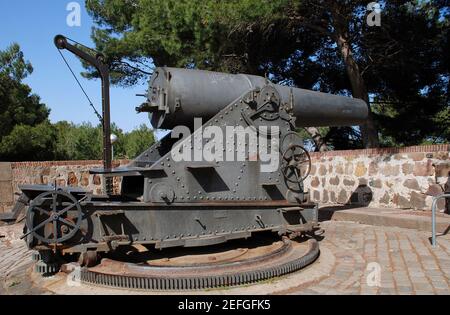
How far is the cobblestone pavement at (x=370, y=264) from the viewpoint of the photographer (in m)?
3.99

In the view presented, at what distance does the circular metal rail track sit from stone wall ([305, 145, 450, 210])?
185 inches

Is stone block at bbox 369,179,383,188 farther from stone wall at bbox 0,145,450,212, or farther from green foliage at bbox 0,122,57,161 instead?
green foliage at bbox 0,122,57,161

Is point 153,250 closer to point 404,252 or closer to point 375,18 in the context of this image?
point 404,252

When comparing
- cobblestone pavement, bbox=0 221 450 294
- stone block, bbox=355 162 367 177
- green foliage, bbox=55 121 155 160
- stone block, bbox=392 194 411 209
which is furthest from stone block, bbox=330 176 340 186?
green foliage, bbox=55 121 155 160

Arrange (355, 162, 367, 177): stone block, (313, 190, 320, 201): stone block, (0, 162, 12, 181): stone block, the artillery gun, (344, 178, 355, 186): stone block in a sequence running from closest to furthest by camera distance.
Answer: the artillery gun < (0, 162, 12, 181): stone block < (355, 162, 367, 177): stone block < (344, 178, 355, 186): stone block < (313, 190, 320, 201): stone block

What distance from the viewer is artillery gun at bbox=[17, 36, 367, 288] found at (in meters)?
4.40

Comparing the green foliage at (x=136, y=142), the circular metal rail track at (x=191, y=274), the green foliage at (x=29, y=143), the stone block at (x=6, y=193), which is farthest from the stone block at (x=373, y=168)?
the green foliage at (x=136, y=142)

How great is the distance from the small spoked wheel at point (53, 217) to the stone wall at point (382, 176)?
6311mm

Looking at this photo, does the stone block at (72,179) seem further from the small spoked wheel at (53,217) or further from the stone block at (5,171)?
the small spoked wheel at (53,217)

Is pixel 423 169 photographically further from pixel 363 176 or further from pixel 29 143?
pixel 29 143

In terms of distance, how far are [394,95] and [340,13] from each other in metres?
3.74

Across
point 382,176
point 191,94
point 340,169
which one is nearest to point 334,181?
point 340,169

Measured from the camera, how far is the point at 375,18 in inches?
435

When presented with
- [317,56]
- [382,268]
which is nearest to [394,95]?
[317,56]
